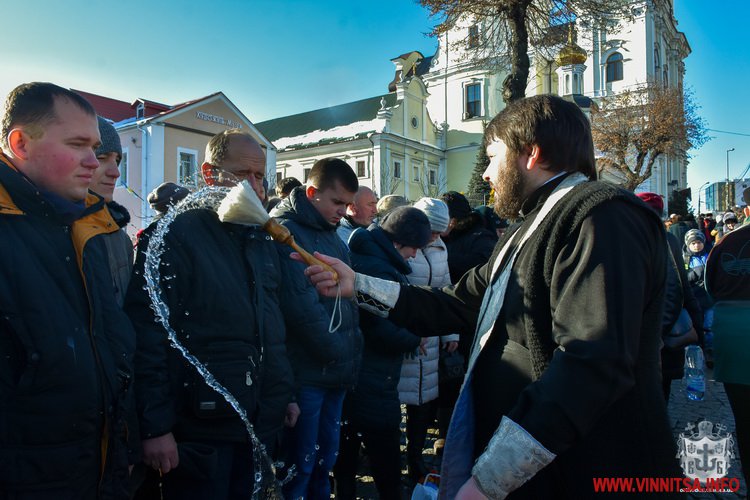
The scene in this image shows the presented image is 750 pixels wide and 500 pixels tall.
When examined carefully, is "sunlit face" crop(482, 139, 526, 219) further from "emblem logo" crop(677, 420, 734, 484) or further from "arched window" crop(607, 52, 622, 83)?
"arched window" crop(607, 52, 622, 83)

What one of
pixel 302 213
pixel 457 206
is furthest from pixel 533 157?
pixel 457 206

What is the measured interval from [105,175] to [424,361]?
2.79 metres

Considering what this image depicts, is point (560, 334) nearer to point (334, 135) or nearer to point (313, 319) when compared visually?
point (313, 319)

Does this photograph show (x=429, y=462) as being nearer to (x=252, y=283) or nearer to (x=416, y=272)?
(x=416, y=272)

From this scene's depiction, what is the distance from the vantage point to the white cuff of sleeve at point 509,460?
148 centimetres

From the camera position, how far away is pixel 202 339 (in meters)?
2.38

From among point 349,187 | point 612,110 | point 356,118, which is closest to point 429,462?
point 349,187

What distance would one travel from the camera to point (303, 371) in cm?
325

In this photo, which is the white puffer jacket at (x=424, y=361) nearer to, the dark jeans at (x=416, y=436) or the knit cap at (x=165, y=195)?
the dark jeans at (x=416, y=436)

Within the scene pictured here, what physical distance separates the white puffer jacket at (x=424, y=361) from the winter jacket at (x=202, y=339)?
200 centimetres

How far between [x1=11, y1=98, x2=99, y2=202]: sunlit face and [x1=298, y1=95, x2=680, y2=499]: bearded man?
1.65 metres

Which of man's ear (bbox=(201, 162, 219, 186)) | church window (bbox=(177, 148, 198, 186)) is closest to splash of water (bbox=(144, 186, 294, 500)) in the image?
man's ear (bbox=(201, 162, 219, 186))

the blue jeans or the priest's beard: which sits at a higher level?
the priest's beard

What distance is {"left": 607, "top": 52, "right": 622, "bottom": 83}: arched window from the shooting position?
45.2 metres
